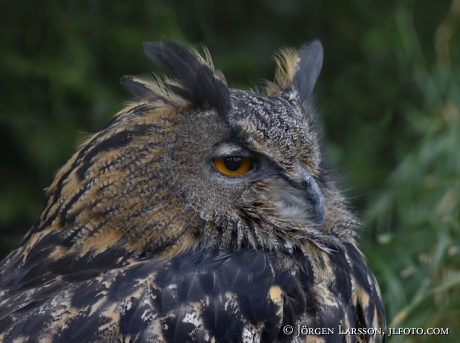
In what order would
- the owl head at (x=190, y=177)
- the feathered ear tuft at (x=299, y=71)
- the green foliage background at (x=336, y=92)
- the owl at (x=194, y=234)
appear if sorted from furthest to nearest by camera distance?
the green foliage background at (x=336, y=92), the feathered ear tuft at (x=299, y=71), the owl head at (x=190, y=177), the owl at (x=194, y=234)

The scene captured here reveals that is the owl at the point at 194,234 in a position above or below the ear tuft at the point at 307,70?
below

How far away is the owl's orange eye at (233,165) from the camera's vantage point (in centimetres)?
177

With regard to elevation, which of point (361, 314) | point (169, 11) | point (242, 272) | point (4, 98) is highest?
point (169, 11)

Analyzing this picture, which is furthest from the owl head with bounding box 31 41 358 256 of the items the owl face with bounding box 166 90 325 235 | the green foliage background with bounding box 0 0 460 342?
the green foliage background with bounding box 0 0 460 342

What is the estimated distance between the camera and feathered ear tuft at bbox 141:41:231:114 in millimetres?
1771

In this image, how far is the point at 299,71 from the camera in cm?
215

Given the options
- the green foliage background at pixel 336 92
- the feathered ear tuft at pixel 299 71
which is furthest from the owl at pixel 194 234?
the green foliage background at pixel 336 92

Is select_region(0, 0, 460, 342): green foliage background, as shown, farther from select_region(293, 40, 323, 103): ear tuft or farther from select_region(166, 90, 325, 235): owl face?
select_region(166, 90, 325, 235): owl face

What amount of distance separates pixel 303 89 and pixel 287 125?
347mm

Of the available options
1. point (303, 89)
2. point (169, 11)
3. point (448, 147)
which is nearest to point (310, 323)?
point (303, 89)

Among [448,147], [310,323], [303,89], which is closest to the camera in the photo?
[310,323]

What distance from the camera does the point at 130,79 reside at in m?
1.88

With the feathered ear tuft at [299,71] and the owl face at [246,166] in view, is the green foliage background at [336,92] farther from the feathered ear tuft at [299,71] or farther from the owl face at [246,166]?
the owl face at [246,166]

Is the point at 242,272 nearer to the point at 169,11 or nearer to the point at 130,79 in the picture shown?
the point at 130,79
